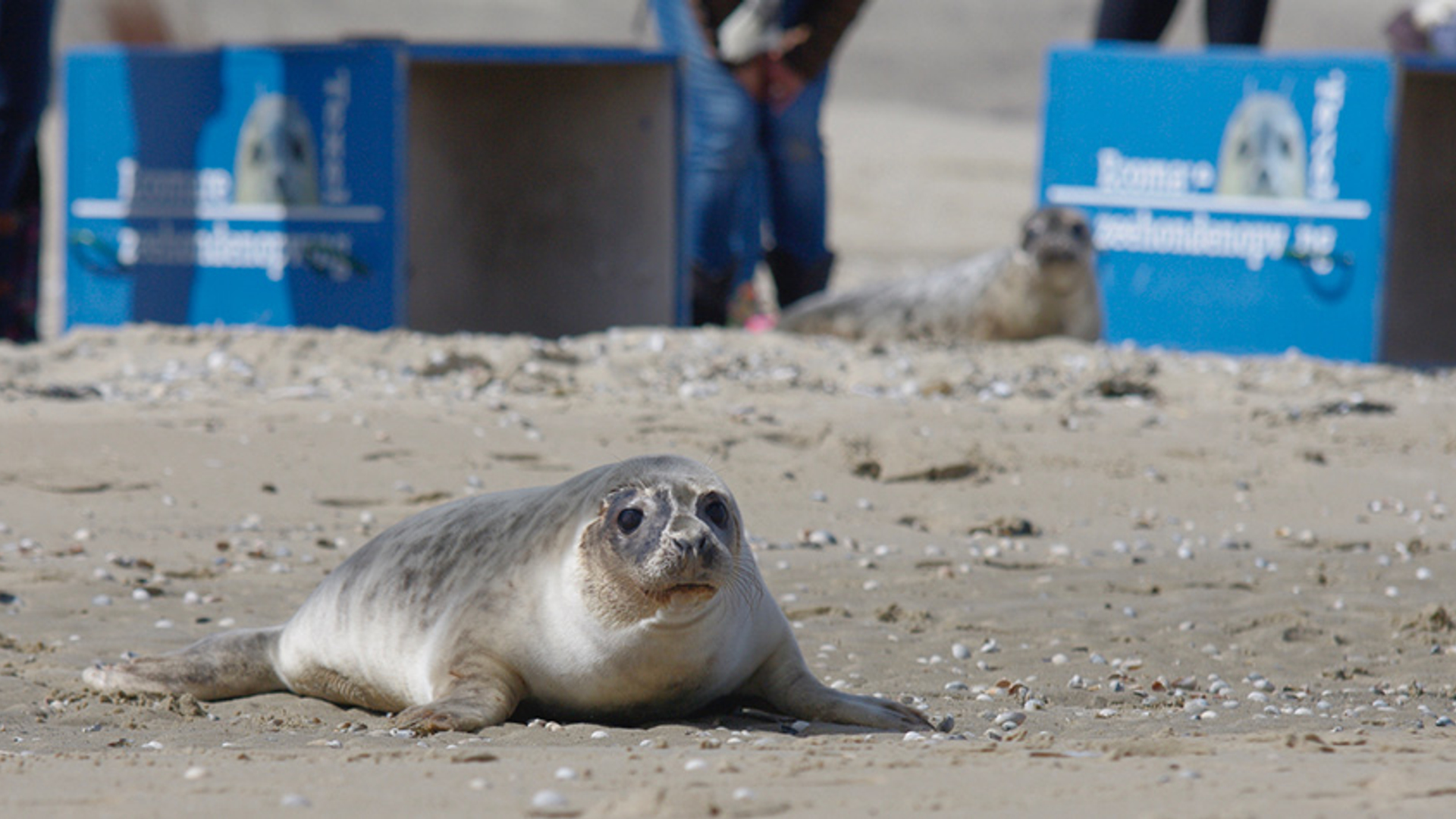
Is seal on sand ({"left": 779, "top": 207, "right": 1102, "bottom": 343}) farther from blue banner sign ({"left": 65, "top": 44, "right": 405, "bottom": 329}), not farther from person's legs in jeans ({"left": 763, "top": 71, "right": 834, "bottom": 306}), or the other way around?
blue banner sign ({"left": 65, "top": 44, "right": 405, "bottom": 329})

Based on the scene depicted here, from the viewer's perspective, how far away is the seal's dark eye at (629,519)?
323cm

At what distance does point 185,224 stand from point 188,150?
314mm

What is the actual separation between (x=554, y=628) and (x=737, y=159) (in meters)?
5.43

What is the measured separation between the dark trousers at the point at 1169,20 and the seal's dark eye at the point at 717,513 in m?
6.50

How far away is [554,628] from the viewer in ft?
11.0

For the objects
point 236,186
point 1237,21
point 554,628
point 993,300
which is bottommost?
point 554,628

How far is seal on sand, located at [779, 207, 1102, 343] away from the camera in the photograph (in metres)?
8.40

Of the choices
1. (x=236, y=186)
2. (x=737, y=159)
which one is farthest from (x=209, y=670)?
(x=737, y=159)

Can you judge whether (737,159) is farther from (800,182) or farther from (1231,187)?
(1231,187)

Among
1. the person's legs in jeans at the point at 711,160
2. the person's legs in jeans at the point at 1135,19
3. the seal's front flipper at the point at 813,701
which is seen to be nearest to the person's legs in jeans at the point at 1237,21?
the person's legs in jeans at the point at 1135,19

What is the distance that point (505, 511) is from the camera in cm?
371

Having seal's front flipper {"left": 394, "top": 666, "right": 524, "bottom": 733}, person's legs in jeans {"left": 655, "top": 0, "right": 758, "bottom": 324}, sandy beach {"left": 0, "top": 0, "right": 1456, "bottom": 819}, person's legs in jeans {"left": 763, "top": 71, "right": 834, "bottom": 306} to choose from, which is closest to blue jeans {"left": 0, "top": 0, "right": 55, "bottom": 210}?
sandy beach {"left": 0, "top": 0, "right": 1456, "bottom": 819}

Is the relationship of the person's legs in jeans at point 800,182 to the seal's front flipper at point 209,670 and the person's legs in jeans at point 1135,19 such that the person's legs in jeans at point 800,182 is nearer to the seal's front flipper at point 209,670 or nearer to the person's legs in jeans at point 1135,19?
the person's legs in jeans at point 1135,19

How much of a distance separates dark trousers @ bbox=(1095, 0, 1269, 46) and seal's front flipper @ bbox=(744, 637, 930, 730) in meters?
6.35
